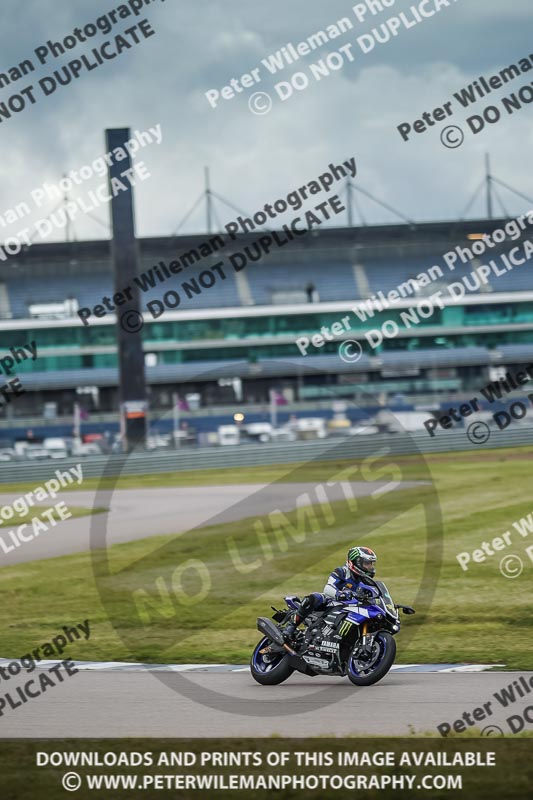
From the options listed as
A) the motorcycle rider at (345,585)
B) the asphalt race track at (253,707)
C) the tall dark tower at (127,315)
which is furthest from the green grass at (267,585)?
the tall dark tower at (127,315)

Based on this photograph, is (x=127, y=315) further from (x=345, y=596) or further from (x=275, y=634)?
(x=345, y=596)

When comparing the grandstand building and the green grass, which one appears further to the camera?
the grandstand building

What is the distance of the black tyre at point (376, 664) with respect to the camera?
1001 cm

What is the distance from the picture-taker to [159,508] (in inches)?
1216

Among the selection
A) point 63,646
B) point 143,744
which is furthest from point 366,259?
point 143,744

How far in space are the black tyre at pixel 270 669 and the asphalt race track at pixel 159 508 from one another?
1238 cm

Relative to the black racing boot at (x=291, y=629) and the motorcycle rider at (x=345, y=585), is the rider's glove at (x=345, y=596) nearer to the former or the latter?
the motorcycle rider at (x=345, y=585)

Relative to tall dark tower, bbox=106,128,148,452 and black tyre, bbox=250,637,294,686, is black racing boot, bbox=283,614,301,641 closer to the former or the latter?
black tyre, bbox=250,637,294,686

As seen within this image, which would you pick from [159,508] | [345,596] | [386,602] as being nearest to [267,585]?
[345,596]

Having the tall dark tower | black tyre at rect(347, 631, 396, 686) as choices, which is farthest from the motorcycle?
the tall dark tower

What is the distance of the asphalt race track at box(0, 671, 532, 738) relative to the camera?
30.1 feet

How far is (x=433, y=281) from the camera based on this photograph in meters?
78.6

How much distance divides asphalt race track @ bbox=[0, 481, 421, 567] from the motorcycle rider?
1296 cm

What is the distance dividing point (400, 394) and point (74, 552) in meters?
47.7
